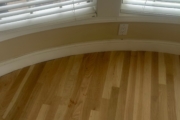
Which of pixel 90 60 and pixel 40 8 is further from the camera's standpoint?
pixel 90 60

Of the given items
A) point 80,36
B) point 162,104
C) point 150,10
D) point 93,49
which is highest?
point 150,10

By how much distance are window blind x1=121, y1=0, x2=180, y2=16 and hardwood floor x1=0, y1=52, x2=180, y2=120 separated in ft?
1.42

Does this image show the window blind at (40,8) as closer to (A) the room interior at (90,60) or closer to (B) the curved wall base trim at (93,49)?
(A) the room interior at (90,60)

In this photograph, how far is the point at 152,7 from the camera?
1.40 m

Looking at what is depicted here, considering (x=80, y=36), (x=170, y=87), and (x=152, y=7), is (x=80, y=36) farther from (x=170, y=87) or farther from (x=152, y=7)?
(x=170, y=87)

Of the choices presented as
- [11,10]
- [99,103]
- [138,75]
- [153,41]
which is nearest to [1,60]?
[11,10]

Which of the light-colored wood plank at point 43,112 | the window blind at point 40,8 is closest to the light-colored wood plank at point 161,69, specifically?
the window blind at point 40,8

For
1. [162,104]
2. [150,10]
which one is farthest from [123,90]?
[150,10]

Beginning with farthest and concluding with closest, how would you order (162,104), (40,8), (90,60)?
(90,60)
(162,104)
(40,8)

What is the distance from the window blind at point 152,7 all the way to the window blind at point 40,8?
0.26m

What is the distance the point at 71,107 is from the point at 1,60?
0.66 meters

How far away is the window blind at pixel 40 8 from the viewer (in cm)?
121

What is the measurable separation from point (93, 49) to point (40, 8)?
616mm

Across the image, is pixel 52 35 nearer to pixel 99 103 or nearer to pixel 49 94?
pixel 49 94
